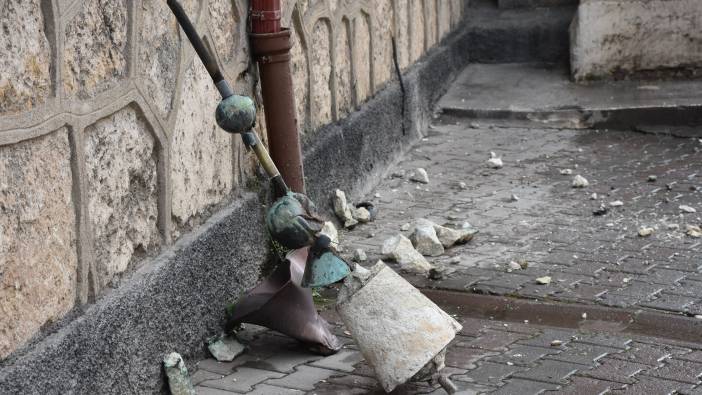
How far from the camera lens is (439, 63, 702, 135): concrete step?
6953 millimetres

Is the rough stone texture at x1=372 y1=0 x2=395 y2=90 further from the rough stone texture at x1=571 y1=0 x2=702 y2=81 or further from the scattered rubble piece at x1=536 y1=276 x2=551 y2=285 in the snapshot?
the scattered rubble piece at x1=536 y1=276 x2=551 y2=285

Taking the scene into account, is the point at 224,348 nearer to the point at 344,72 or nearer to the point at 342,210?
the point at 342,210

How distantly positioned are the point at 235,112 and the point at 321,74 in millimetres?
2009

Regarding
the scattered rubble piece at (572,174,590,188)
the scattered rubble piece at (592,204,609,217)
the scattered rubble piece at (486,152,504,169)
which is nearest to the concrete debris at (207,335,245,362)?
the scattered rubble piece at (592,204,609,217)

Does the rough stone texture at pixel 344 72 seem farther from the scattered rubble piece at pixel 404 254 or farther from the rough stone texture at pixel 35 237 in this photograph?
the rough stone texture at pixel 35 237

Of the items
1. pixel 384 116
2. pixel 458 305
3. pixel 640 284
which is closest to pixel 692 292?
pixel 640 284

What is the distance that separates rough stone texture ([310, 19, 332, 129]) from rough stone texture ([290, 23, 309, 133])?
2.8 inches

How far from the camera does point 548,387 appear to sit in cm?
338

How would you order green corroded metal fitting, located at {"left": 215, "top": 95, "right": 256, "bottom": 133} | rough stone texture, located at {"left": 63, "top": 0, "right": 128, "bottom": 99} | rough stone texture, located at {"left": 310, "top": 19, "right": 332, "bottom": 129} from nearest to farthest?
rough stone texture, located at {"left": 63, "top": 0, "right": 128, "bottom": 99} < green corroded metal fitting, located at {"left": 215, "top": 95, "right": 256, "bottom": 133} < rough stone texture, located at {"left": 310, "top": 19, "right": 332, "bottom": 129}

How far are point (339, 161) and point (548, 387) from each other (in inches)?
88.0

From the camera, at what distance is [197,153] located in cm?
383

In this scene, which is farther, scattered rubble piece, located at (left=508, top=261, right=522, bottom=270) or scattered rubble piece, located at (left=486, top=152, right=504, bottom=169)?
scattered rubble piece, located at (left=486, top=152, right=504, bottom=169)

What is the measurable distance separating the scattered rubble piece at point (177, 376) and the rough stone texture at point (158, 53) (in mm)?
795

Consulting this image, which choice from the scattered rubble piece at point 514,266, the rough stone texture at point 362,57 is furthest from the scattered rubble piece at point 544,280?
the rough stone texture at point 362,57
